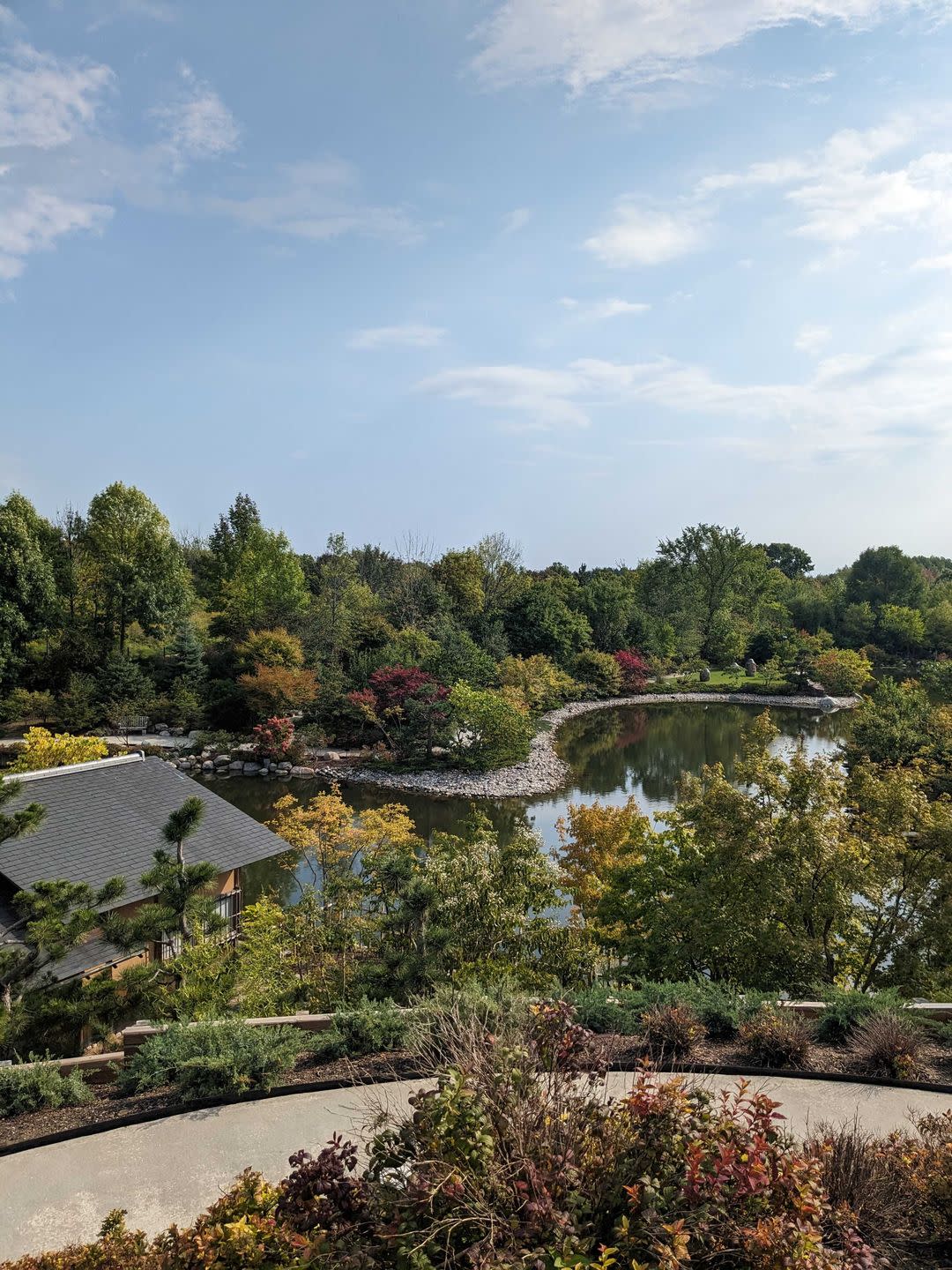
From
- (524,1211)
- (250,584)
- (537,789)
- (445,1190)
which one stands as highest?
(250,584)

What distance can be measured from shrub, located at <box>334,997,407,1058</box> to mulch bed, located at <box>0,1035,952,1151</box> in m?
0.07

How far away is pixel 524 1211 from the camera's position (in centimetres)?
286

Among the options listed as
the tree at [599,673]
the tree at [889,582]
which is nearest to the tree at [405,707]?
the tree at [599,673]

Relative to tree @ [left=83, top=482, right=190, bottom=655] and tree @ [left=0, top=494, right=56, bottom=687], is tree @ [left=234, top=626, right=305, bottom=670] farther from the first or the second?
tree @ [left=0, top=494, right=56, bottom=687]

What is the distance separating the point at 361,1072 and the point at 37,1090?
2231mm

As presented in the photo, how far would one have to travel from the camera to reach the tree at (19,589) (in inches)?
882

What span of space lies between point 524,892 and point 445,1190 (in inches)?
220

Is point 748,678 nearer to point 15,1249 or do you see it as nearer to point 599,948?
point 599,948

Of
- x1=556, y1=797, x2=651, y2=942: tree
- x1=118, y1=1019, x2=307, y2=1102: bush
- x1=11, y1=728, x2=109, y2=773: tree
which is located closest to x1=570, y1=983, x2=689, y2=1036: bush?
x1=118, y1=1019, x2=307, y2=1102: bush

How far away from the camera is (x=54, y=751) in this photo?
13180mm

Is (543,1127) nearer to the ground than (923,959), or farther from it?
farther from it

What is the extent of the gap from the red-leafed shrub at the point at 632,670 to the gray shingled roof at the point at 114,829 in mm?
26592

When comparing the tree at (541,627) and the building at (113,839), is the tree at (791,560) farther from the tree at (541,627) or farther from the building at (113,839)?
the building at (113,839)

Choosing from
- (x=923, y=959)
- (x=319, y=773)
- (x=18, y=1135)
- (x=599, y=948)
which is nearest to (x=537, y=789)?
(x=319, y=773)
